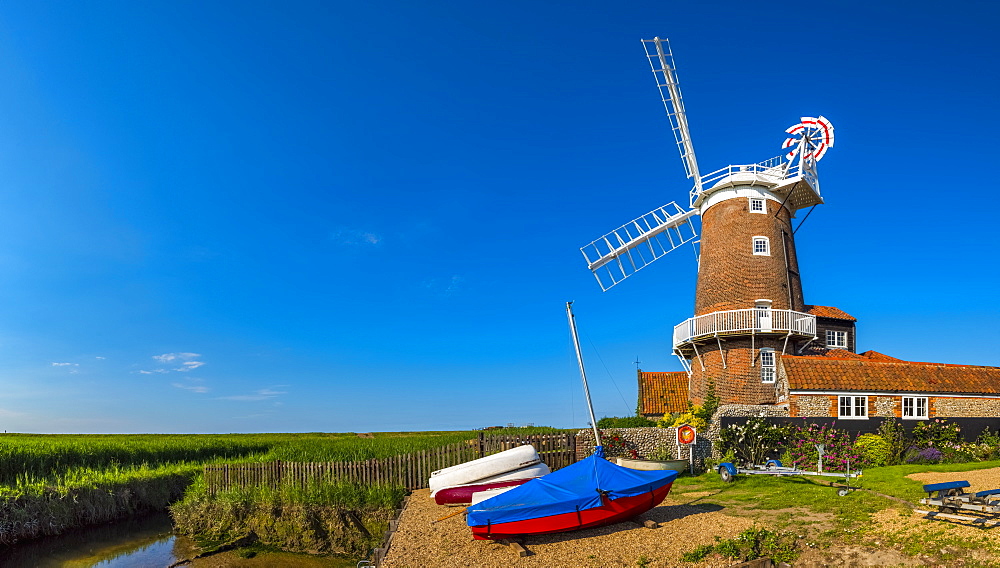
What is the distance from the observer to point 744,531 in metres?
11.6

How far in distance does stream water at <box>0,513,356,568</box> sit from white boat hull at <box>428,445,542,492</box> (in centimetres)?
303

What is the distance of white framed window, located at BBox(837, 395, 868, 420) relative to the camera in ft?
82.6

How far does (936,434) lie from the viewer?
23141 millimetres

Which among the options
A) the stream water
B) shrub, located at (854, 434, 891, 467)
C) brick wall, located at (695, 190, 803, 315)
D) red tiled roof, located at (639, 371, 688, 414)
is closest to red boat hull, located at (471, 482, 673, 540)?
the stream water

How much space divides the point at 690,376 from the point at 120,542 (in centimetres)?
2633

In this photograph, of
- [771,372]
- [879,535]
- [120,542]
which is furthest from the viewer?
[771,372]

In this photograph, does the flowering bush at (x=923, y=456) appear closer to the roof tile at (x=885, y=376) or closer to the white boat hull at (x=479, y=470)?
the roof tile at (x=885, y=376)

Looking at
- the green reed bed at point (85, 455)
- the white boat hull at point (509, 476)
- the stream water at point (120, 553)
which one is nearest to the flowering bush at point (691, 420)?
the white boat hull at point (509, 476)

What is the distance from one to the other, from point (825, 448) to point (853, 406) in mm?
5057

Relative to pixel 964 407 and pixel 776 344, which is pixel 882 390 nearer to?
pixel 964 407

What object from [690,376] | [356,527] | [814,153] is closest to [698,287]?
[690,376]

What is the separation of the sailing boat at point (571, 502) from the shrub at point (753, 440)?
995 cm

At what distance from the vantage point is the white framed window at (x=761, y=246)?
30375mm

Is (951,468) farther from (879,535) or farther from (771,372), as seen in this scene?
(879,535)
